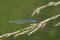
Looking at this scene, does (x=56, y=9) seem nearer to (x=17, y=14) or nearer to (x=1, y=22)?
(x=17, y=14)

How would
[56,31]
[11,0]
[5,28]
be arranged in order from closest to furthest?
[56,31] → [5,28] → [11,0]

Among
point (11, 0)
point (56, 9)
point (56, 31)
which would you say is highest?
point (11, 0)

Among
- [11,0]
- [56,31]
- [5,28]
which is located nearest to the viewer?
[56,31]

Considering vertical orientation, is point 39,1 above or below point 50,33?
above

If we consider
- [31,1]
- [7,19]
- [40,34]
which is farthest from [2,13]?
[40,34]

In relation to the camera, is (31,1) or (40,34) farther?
(31,1)

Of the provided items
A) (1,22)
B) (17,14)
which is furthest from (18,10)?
(1,22)
